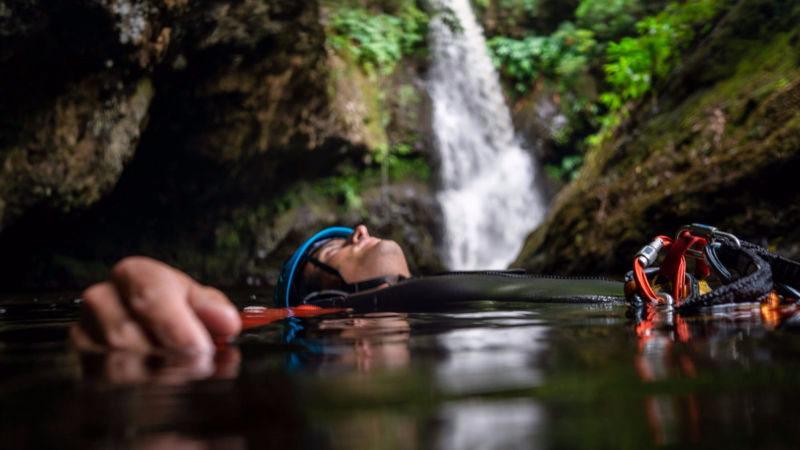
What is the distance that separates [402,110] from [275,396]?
12.8 metres

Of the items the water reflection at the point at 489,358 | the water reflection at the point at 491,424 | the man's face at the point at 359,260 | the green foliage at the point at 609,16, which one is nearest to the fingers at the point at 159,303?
the water reflection at the point at 489,358

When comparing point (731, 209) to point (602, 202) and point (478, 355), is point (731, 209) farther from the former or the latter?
point (478, 355)

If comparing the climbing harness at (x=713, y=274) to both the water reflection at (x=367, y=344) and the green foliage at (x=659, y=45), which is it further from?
the green foliage at (x=659, y=45)

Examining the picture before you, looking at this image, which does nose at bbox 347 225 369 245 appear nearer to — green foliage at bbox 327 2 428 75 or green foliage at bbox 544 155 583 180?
green foliage at bbox 327 2 428 75

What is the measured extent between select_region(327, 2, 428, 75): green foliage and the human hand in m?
10.9

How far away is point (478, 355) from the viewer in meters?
1.20

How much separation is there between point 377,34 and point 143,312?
12.2m

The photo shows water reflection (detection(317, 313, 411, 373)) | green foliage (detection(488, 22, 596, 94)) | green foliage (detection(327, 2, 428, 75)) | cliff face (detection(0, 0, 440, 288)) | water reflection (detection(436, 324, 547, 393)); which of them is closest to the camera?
water reflection (detection(436, 324, 547, 393))

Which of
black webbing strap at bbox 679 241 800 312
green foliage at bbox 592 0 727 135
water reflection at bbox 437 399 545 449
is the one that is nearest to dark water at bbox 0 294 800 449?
water reflection at bbox 437 399 545 449

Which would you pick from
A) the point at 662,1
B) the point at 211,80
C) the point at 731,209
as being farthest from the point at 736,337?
the point at 662,1

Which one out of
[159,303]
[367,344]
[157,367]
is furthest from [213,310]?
[367,344]

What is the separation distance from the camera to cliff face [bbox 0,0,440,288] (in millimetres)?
6285

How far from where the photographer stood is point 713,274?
2.13 meters

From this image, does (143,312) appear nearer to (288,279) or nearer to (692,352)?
(692,352)
